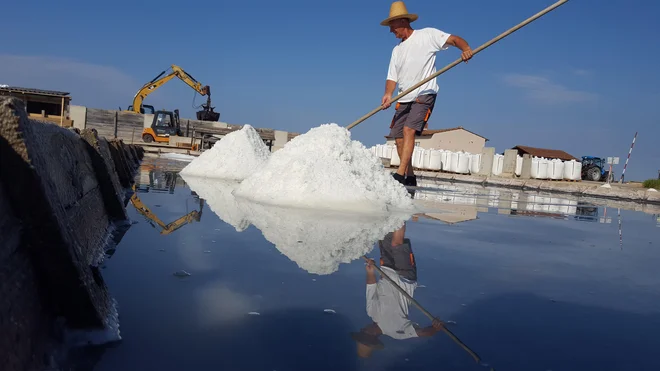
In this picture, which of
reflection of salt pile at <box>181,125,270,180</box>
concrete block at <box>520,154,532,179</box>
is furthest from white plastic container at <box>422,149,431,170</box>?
reflection of salt pile at <box>181,125,270,180</box>

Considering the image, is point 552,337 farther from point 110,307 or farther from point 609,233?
point 609,233

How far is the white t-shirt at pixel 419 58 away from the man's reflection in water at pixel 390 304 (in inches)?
139

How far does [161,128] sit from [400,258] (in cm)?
2275

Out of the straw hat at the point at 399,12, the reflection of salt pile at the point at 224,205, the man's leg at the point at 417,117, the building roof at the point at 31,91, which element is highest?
the building roof at the point at 31,91

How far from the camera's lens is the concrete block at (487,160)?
1872 cm

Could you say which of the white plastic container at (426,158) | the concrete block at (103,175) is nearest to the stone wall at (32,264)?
the concrete block at (103,175)

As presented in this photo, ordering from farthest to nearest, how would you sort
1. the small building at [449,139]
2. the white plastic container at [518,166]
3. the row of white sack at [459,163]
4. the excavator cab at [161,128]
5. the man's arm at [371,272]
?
1. the small building at [449,139]
2. the excavator cab at [161,128]
3. the white plastic container at [518,166]
4. the row of white sack at [459,163]
5. the man's arm at [371,272]

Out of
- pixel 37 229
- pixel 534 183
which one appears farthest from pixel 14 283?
pixel 534 183

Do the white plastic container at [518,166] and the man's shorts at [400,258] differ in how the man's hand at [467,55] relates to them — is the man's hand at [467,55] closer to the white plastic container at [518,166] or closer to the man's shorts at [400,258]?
the man's shorts at [400,258]

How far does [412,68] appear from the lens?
18.1 ft

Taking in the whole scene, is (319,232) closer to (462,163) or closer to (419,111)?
(419,111)

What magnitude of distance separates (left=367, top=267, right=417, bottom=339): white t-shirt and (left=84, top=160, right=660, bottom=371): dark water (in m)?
0.01

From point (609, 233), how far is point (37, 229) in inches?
143

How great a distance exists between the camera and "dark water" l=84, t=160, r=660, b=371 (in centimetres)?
110
